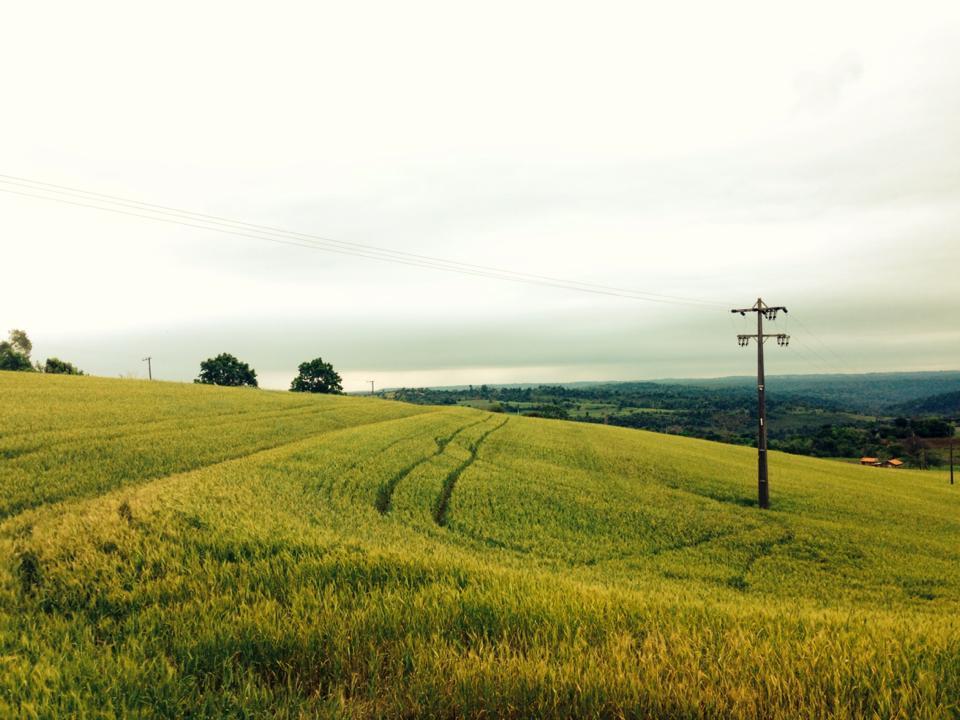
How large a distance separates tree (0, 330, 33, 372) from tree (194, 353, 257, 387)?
1159 inches

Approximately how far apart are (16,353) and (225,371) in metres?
36.4

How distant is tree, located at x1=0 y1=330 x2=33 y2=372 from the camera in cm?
8169

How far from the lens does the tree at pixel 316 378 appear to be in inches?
4067

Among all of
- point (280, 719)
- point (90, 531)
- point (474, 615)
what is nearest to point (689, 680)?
point (474, 615)

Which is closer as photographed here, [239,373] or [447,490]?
[447,490]

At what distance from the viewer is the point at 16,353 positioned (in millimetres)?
87375

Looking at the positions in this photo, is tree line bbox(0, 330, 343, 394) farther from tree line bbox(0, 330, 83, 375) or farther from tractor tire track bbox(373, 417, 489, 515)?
tractor tire track bbox(373, 417, 489, 515)

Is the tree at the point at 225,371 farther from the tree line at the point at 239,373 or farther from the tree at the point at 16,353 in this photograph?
the tree at the point at 16,353

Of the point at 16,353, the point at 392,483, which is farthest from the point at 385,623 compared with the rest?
the point at 16,353

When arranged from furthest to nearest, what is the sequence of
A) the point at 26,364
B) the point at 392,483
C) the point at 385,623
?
the point at 26,364 → the point at 392,483 → the point at 385,623

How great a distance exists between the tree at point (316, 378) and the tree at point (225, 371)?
1341 centimetres

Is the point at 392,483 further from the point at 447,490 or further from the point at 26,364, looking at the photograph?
the point at 26,364

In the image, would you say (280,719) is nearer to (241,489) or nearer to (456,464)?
(241,489)

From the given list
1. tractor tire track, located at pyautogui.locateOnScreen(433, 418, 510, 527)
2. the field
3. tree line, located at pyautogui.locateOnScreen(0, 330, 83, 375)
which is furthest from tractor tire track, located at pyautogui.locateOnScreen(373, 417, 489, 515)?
tree line, located at pyautogui.locateOnScreen(0, 330, 83, 375)
